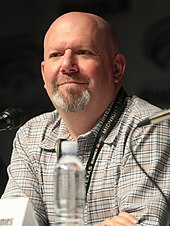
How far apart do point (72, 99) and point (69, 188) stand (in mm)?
645

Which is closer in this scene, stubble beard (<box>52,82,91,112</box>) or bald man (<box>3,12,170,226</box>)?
bald man (<box>3,12,170,226</box>)

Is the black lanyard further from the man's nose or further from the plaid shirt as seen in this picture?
the man's nose

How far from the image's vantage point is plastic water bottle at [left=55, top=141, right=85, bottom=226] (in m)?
1.75

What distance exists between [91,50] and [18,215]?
89 centimetres

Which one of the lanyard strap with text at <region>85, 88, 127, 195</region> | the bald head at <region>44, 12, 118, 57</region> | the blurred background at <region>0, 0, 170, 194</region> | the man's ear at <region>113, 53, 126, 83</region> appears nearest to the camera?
the lanyard strap with text at <region>85, 88, 127, 195</region>

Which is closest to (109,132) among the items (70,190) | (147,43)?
(70,190)

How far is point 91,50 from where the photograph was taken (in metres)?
2.54

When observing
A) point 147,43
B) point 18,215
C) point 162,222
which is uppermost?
point 147,43

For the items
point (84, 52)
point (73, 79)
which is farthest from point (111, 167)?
point (84, 52)

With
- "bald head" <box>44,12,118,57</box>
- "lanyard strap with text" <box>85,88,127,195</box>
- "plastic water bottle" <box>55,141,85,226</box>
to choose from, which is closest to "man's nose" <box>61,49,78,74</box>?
"bald head" <box>44,12,118,57</box>

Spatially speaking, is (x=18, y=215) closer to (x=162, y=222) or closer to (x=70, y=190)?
(x=70, y=190)

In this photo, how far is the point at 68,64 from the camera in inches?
96.3

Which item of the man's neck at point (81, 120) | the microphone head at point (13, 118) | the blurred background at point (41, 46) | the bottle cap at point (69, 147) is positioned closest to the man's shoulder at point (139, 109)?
the man's neck at point (81, 120)

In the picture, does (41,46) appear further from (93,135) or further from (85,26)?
(93,135)
